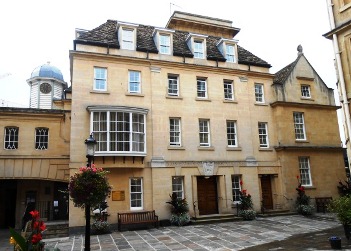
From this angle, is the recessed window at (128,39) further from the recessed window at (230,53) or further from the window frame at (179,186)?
the window frame at (179,186)

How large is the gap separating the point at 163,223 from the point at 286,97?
1326cm

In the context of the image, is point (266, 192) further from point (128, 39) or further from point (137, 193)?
point (128, 39)

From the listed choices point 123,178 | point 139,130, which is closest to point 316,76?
point 139,130

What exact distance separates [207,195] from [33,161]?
1184 centimetres

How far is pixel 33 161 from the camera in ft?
66.5

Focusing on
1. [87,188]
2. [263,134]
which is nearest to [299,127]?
[263,134]

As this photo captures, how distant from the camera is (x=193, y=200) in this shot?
65.5ft

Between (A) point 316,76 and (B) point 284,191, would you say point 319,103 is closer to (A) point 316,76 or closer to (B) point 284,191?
(A) point 316,76

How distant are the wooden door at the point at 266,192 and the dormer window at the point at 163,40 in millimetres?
11579

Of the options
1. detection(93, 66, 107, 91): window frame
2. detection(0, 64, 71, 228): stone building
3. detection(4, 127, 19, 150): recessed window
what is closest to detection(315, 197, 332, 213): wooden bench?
detection(93, 66, 107, 91): window frame

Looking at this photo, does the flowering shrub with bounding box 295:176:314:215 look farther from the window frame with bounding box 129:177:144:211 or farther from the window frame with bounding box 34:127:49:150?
the window frame with bounding box 34:127:49:150

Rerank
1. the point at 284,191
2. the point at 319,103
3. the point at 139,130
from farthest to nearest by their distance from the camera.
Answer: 1. the point at 319,103
2. the point at 284,191
3. the point at 139,130

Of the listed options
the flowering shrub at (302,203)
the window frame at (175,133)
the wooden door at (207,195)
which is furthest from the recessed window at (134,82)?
the flowering shrub at (302,203)

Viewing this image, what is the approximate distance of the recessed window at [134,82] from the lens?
66.0ft
